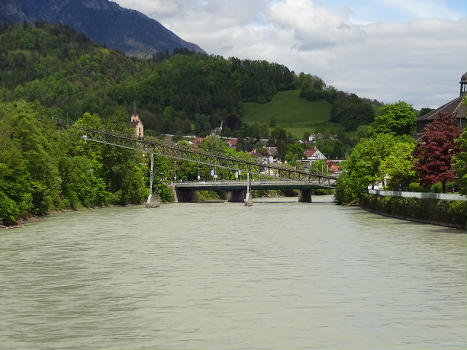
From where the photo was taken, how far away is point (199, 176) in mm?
198875

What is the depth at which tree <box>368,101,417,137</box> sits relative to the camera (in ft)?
449

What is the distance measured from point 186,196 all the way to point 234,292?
145783 mm

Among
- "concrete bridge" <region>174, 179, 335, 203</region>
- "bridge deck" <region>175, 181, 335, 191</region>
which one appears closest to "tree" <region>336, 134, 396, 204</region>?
"bridge deck" <region>175, 181, 335, 191</region>

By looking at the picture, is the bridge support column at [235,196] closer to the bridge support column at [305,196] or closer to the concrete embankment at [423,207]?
the bridge support column at [305,196]

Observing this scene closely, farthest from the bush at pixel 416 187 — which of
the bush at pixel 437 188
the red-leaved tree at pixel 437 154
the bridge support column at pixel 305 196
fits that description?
the bridge support column at pixel 305 196

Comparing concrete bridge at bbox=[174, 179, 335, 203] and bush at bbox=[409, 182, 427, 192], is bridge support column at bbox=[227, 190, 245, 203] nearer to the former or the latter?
concrete bridge at bbox=[174, 179, 335, 203]

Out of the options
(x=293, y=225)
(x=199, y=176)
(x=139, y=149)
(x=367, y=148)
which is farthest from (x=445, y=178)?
(x=199, y=176)

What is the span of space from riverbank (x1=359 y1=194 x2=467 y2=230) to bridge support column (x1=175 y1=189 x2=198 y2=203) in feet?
221

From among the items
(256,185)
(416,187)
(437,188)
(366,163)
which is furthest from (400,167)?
(256,185)

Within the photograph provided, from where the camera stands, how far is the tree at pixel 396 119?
449ft

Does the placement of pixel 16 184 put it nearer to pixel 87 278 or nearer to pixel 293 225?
pixel 293 225

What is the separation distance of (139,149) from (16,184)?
69259 mm

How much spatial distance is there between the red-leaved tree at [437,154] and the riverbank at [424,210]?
115 inches

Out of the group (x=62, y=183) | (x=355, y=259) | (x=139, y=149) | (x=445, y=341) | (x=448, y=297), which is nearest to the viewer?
(x=445, y=341)
